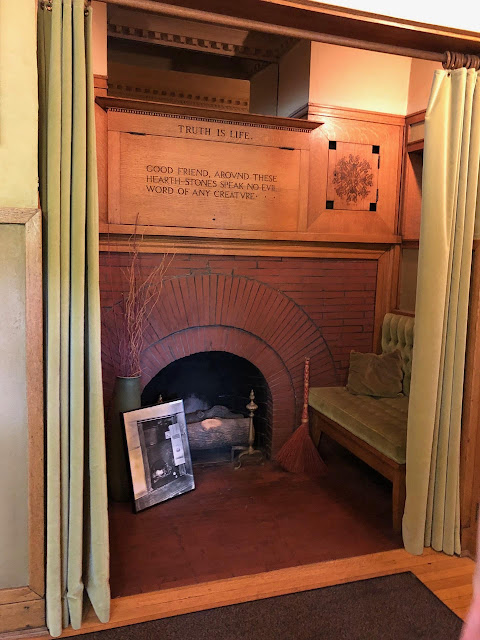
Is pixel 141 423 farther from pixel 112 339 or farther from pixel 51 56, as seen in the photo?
pixel 51 56

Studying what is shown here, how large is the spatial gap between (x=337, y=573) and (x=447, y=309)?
1293 mm

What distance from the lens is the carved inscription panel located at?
10.3 ft

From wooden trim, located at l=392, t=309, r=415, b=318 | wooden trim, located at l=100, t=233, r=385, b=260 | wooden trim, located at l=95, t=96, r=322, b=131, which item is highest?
wooden trim, located at l=95, t=96, r=322, b=131

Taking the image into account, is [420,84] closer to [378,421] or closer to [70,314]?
[378,421]

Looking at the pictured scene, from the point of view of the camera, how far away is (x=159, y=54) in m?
4.16

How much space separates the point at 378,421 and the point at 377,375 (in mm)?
546

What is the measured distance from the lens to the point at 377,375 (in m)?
3.50

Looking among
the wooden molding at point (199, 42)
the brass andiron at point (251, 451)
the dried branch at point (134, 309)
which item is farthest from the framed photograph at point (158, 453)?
the wooden molding at point (199, 42)

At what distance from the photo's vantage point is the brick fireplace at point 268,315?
10.9ft

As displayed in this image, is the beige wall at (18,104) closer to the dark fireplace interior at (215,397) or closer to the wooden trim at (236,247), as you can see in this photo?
the wooden trim at (236,247)

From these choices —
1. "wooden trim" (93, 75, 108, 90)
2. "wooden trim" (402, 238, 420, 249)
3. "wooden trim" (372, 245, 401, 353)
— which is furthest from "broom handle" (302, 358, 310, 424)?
"wooden trim" (93, 75, 108, 90)

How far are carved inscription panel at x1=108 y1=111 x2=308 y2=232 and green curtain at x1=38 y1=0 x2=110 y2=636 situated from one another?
1.18m

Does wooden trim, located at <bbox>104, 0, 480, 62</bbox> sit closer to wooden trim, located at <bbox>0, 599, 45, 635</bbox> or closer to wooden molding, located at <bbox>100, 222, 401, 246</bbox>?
wooden molding, located at <bbox>100, 222, 401, 246</bbox>

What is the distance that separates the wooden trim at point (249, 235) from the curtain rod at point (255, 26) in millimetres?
1271
